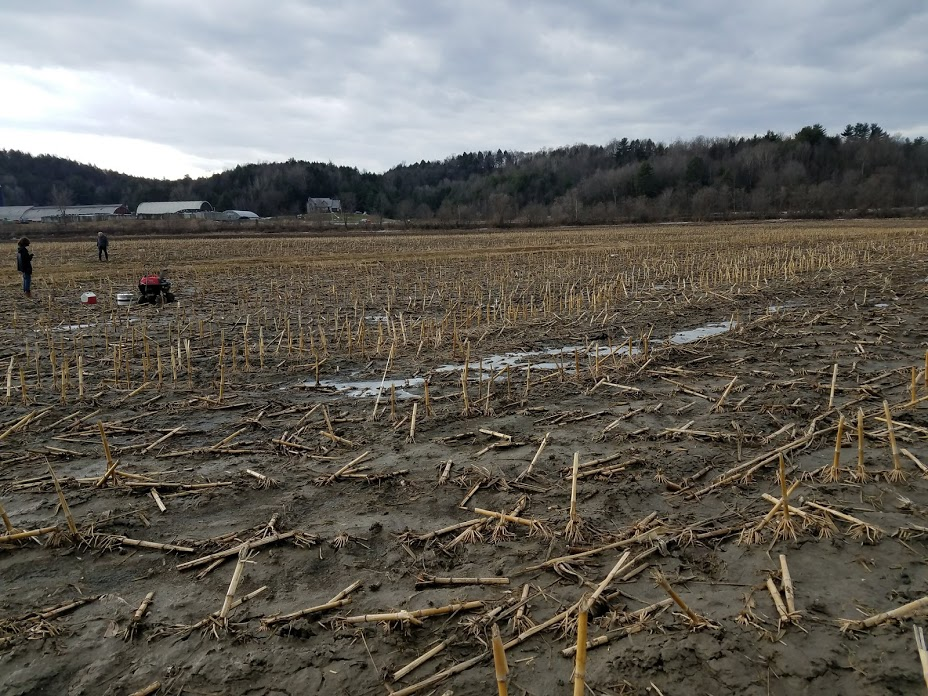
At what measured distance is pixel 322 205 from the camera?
4648 inches

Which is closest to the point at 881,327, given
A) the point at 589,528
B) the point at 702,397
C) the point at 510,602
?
the point at 702,397

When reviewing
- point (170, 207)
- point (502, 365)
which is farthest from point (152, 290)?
point (170, 207)

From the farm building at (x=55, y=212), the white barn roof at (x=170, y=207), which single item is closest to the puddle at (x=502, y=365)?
the white barn roof at (x=170, y=207)

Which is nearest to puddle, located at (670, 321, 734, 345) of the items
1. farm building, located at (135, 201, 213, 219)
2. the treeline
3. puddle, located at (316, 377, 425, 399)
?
puddle, located at (316, 377, 425, 399)

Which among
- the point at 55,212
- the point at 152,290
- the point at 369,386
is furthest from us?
the point at 55,212

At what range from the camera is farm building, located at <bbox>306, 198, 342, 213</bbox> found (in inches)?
4579

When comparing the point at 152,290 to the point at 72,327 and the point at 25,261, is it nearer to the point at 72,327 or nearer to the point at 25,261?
the point at 72,327

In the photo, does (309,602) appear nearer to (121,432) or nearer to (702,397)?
(121,432)

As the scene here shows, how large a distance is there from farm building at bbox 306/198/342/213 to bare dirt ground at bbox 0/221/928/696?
10969cm

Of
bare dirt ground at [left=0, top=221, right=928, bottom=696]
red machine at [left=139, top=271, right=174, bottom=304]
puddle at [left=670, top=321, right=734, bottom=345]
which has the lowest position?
bare dirt ground at [left=0, top=221, right=928, bottom=696]

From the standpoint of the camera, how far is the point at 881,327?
11.3m

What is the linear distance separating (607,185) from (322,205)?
5430 cm

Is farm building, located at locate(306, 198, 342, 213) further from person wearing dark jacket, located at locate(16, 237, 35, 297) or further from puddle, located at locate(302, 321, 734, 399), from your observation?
puddle, located at locate(302, 321, 734, 399)

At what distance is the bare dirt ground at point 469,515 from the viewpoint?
3418 mm
